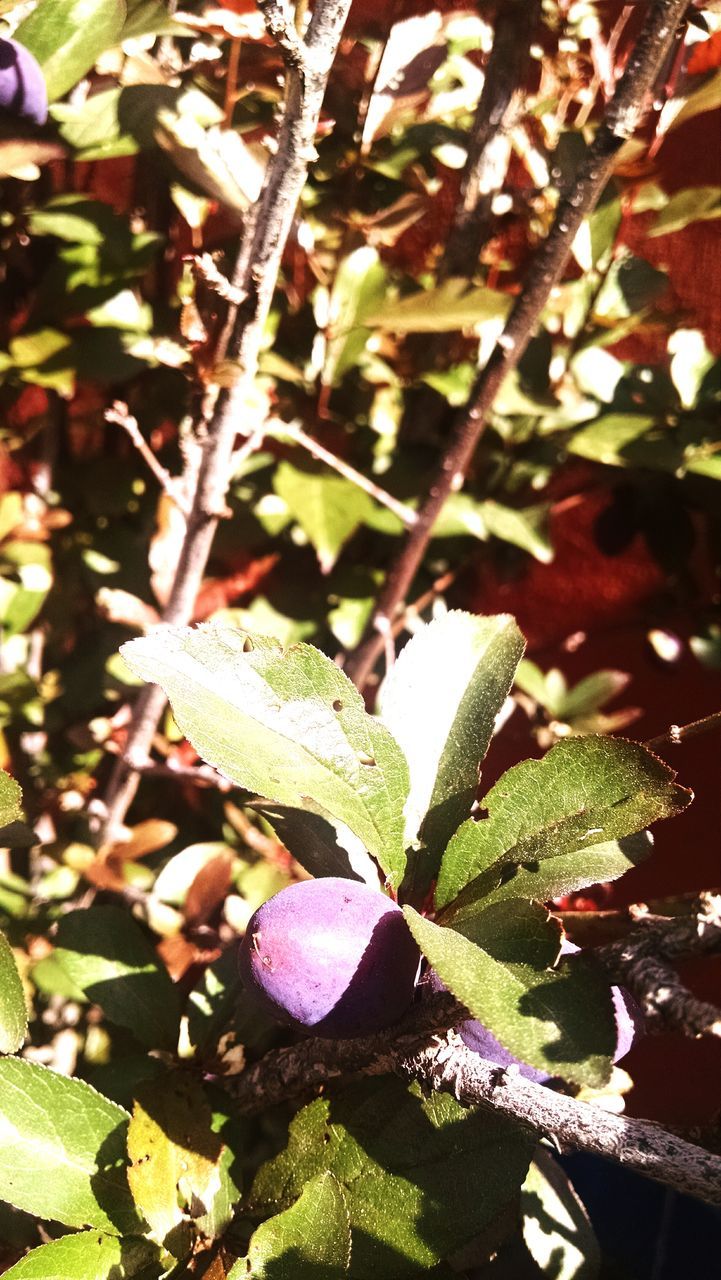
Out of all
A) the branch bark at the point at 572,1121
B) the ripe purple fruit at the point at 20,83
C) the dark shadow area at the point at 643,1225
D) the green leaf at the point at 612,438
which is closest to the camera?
the branch bark at the point at 572,1121

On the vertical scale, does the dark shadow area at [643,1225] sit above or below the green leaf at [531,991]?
below

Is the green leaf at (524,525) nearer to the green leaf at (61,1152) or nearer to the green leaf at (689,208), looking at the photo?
the green leaf at (689,208)

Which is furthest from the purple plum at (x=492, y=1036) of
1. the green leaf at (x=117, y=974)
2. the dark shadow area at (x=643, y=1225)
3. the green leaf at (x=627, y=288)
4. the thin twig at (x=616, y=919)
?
the green leaf at (x=627, y=288)

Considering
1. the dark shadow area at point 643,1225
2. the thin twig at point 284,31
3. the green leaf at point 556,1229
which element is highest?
the thin twig at point 284,31

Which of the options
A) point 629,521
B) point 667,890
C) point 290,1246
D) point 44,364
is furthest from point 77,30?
point 667,890

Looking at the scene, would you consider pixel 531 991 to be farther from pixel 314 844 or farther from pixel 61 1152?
pixel 61 1152

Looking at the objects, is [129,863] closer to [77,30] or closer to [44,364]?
[44,364]
